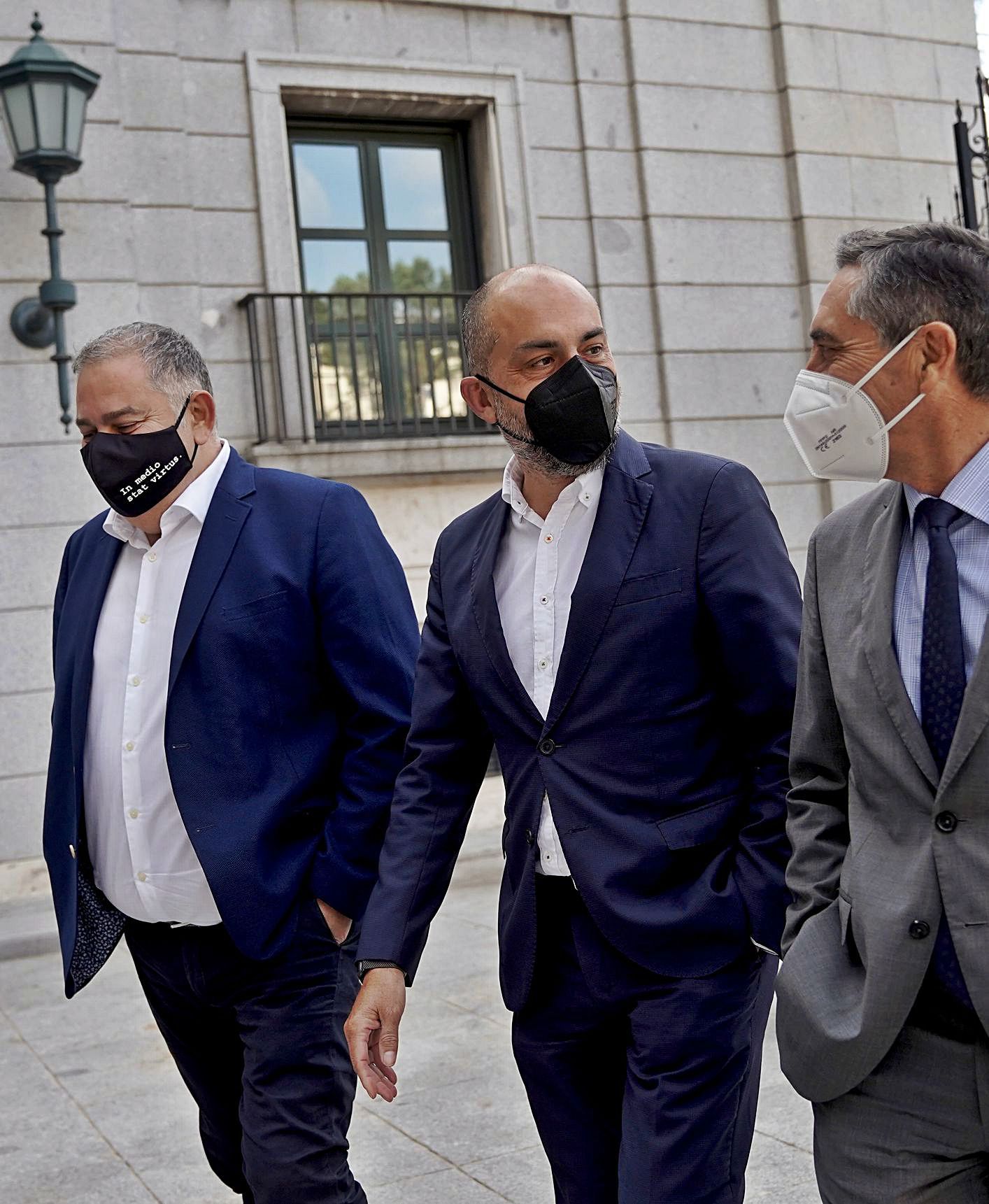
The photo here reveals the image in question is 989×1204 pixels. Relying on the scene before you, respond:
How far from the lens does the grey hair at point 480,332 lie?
293cm

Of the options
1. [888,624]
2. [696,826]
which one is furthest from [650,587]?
[888,624]

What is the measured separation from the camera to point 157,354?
11.1 ft

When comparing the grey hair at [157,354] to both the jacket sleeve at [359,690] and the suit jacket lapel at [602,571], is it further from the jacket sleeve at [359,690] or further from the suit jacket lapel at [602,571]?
the suit jacket lapel at [602,571]

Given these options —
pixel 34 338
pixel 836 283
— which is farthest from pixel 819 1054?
pixel 34 338

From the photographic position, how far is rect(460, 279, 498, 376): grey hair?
293cm

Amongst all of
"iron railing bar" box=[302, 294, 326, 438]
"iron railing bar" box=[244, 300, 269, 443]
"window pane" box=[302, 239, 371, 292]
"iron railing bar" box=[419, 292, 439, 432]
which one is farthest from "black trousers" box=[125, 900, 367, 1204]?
"window pane" box=[302, 239, 371, 292]

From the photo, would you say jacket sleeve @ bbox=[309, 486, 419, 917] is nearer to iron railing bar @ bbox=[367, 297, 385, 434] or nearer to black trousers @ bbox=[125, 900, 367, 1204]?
black trousers @ bbox=[125, 900, 367, 1204]

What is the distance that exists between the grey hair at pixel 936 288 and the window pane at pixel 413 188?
8.64 meters

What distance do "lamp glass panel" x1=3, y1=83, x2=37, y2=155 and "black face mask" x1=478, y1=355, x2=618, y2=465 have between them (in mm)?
6443

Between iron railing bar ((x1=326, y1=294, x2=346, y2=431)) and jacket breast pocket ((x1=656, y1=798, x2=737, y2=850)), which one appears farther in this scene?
iron railing bar ((x1=326, y1=294, x2=346, y2=431))

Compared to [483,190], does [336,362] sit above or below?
below

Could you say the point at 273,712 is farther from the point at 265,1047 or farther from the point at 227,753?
the point at 265,1047

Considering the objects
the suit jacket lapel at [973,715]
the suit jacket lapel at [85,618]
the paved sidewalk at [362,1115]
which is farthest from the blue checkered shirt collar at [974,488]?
the paved sidewalk at [362,1115]

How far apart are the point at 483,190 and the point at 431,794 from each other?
27.2ft
